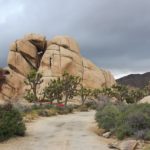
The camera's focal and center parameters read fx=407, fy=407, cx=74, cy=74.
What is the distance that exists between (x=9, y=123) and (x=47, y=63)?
66512mm

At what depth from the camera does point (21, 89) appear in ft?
274

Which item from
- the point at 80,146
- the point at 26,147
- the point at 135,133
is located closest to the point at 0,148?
the point at 26,147

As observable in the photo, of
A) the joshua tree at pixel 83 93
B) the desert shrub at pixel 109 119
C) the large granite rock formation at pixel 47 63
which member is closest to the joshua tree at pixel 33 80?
the joshua tree at pixel 83 93

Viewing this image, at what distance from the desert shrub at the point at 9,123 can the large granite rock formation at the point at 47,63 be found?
6069 cm

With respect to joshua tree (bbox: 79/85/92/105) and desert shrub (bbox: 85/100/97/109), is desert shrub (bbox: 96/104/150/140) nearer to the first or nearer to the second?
desert shrub (bbox: 85/100/97/109)

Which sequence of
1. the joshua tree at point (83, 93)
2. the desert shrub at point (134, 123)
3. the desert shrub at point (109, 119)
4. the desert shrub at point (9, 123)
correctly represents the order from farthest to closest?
1. the joshua tree at point (83, 93)
2. the desert shrub at point (109, 119)
3. the desert shrub at point (9, 123)
4. the desert shrub at point (134, 123)

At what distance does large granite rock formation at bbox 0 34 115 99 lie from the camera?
83.7 meters

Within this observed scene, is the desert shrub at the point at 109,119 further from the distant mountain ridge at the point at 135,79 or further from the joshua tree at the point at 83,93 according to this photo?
the distant mountain ridge at the point at 135,79

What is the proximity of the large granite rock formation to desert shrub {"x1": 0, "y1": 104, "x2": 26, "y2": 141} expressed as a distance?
6069 centimetres

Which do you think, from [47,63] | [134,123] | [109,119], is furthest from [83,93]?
[134,123]

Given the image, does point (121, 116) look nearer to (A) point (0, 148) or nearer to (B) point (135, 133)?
(B) point (135, 133)

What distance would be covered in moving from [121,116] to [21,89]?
6297 cm

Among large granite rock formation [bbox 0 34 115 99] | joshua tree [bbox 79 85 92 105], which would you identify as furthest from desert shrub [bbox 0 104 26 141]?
large granite rock formation [bbox 0 34 115 99]

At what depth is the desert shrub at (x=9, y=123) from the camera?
20.1m
